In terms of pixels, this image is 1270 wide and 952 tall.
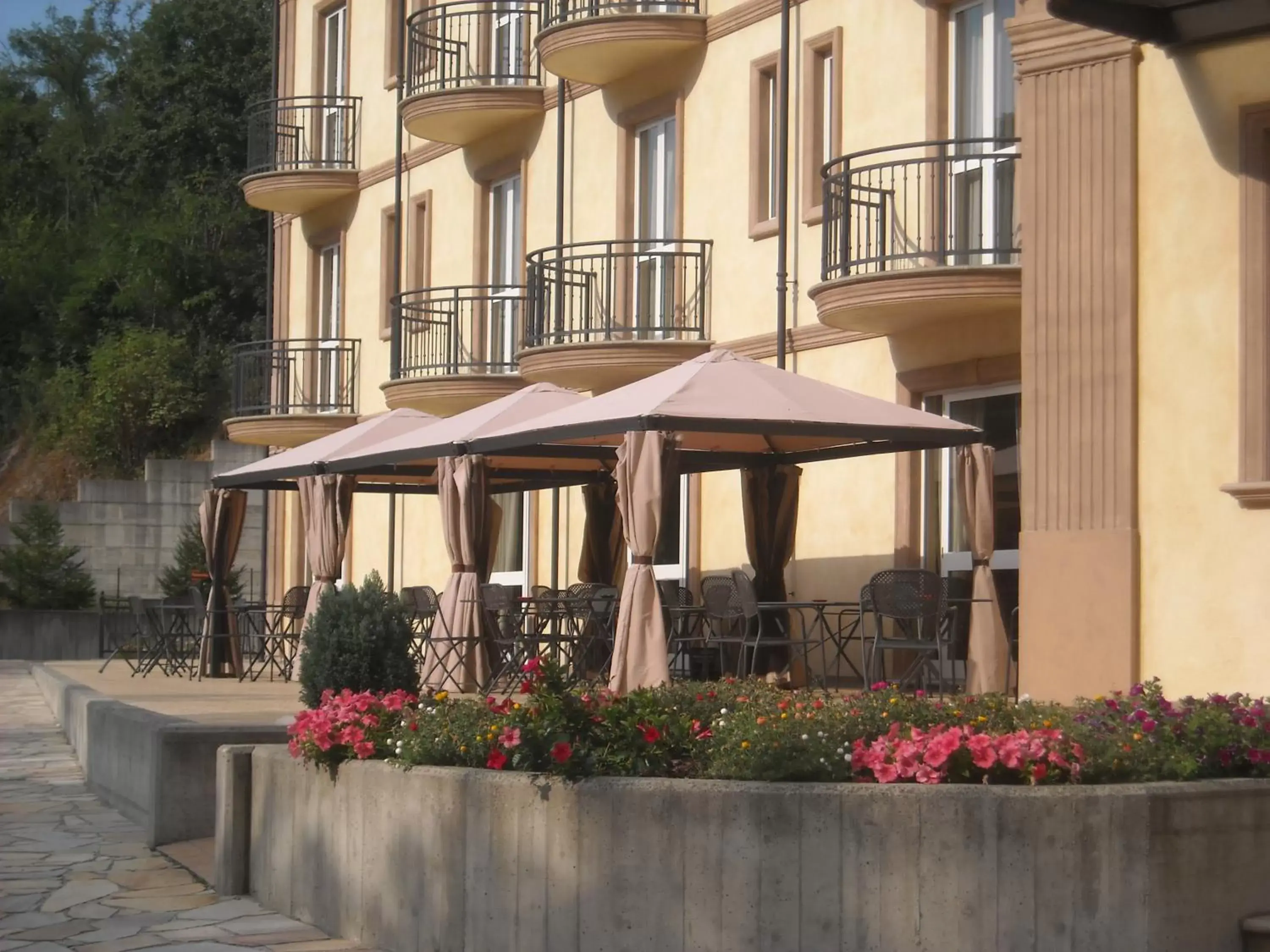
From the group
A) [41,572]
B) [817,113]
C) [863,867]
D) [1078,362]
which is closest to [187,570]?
[41,572]

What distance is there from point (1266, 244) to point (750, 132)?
8.36m

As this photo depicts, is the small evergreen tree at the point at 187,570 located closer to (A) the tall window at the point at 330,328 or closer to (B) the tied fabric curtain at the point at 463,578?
(A) the tall window at the point at 330,328

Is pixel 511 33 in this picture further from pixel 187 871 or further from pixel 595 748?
pixel 595 748

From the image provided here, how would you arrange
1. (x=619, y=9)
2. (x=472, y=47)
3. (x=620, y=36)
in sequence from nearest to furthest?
(x=620, y=36) → (x=619, y=9) → (x=472, y=47)

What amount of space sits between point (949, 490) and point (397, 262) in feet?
33.8

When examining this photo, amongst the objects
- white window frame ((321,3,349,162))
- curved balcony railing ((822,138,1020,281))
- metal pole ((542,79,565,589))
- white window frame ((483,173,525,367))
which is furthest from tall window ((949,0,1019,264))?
white window frame ((321,3,349,162))

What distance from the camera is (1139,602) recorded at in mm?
11531

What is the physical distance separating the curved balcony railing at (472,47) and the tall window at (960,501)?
25.4ft

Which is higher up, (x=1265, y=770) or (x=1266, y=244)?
(x=1266, y=244)

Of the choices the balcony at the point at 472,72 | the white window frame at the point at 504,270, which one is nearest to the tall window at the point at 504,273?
the white window frame at the point at 504,270

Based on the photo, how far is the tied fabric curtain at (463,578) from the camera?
15.9m

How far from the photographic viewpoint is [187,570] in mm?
31203

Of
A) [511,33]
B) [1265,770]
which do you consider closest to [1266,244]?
[1265,770]

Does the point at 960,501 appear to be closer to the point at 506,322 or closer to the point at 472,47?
the point at 506,322
